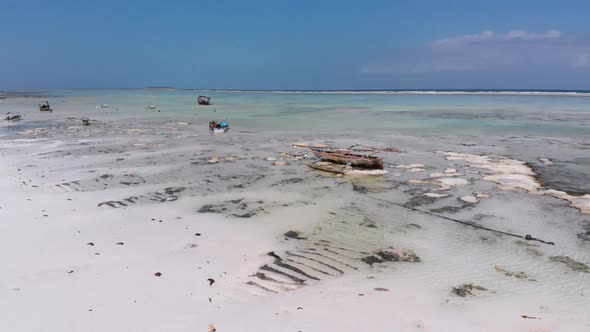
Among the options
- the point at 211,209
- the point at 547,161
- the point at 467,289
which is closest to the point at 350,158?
the point at 211,209

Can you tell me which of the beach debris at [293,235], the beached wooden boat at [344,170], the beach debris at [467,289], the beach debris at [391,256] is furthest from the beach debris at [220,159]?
the beach debris at [467,289]

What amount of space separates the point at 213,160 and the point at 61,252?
9.76 meters

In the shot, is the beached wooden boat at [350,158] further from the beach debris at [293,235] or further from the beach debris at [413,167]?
the beach debris at [293,235]

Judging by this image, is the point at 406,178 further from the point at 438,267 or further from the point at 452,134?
the point at 452,134

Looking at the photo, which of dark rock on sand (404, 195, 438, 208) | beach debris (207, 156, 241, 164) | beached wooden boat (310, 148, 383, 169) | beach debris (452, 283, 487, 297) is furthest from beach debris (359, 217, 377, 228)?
beach debris (207, 156, 241, 164)

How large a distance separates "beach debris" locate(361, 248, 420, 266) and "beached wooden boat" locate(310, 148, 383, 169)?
714 centimetres

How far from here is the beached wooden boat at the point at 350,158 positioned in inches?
589

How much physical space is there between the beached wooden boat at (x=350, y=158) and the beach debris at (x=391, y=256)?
23.4 feet

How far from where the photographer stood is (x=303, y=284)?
6.56 metres

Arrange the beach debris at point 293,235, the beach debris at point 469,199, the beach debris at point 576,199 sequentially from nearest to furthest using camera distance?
the beach debris at point 293,235 → the beach debris at point 576,199 → the beach debris at point 469,199

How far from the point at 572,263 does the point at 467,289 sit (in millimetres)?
2637

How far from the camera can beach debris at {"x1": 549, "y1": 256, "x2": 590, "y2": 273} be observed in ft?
24.0

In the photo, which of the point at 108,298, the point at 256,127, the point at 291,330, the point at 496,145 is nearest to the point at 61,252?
the point at 108,298

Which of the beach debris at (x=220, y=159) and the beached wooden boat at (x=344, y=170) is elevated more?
the beached wooden boat at (x=344, y=170)
